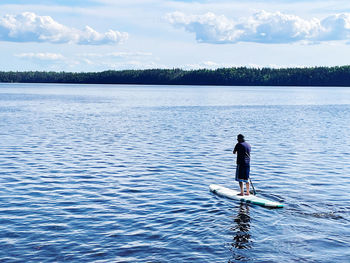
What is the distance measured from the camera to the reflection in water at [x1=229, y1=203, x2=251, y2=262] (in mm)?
14281

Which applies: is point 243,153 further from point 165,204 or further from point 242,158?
point 165,204

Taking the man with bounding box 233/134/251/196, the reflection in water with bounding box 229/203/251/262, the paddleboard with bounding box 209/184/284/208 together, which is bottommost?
the reflection in water with bounding box 229/203/251/262

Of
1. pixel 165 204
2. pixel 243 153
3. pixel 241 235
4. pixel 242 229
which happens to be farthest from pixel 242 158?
pixel 241 235

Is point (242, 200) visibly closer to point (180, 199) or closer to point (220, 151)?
point (180, 199)

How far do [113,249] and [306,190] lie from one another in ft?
41.3

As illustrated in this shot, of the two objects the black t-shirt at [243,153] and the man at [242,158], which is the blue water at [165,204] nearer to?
the man at [242,158]

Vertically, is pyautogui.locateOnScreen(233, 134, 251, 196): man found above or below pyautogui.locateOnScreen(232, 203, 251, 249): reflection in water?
above

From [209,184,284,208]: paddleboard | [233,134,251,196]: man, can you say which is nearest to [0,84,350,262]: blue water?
[209,184,284,208]: paddleboard

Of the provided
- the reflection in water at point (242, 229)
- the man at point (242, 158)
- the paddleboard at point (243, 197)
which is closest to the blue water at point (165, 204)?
the reflection in water at point (242, 229)

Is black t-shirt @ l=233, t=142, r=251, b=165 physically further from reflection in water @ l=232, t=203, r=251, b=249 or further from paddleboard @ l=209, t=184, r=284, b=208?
reflection in water @ l=232, t=203, r=251, b=249

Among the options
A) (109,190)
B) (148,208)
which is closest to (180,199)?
(148,208)

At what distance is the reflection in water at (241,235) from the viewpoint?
46.9 ft

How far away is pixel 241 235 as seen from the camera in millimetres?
16031

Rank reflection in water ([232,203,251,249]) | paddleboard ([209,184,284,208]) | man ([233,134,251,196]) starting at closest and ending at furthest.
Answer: reflection in water ([232,203,251,249]), paddleboard ([209,184,284,208]), man ([233,134,251,196])
